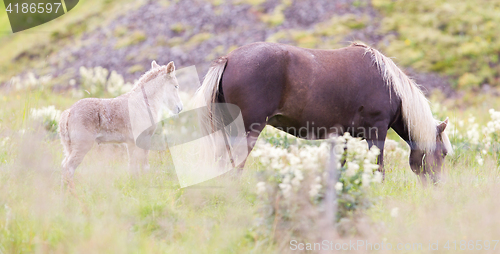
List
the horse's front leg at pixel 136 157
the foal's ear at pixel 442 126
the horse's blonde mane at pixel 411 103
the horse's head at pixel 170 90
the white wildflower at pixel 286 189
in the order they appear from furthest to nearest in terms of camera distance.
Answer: the foal's ear at pixel 442 126, the horse's blonde mane at pixel 411 103, the horse's head at pixel 170 90, the horse's front leg at pixel 136 157, the white wildflower at pixel 286 189

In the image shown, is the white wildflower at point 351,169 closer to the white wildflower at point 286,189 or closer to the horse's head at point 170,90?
the white wildflower at point 286,189

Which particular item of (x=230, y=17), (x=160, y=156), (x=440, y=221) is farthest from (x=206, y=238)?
(x=230, y=17)

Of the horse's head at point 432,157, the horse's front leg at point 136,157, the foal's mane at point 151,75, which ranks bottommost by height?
the horse's head at point 432,157

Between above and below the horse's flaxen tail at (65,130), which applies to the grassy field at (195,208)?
below

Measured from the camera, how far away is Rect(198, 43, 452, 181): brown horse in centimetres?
457

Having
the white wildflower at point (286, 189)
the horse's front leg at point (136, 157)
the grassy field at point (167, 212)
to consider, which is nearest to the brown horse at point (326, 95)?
the grassy field at point (167, 212)

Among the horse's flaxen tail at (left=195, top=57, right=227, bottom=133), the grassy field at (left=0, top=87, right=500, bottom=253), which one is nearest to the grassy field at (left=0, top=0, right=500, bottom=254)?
the grassy field at (left=0, top=87, right=500, bottom=253)

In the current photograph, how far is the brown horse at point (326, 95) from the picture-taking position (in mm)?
4574

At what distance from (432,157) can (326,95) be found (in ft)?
5.97

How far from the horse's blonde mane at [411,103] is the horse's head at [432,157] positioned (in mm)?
77

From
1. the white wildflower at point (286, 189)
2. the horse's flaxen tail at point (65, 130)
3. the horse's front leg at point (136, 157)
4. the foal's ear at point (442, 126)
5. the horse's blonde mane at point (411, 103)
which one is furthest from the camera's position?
the foal's ear at point (442, 126)

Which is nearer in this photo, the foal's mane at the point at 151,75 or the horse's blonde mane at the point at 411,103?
the foal's mane at the point at 151,75

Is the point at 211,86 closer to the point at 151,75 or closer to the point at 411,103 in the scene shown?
the point at 151,75

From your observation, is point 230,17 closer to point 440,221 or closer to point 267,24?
point 267,24
